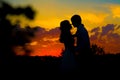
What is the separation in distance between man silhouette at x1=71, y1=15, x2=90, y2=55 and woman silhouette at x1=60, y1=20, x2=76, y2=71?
0.89 feet

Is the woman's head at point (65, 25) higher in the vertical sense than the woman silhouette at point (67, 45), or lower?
higher

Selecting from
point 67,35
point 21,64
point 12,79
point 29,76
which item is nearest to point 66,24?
point 67,35

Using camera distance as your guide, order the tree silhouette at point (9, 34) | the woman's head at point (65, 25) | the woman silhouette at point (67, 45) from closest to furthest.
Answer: the woman silhouette at point (67, 45) < the woman's head at point (65, 25) < the tree silhouette at point (9, 34)

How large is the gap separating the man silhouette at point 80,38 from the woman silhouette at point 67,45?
27 centimetres

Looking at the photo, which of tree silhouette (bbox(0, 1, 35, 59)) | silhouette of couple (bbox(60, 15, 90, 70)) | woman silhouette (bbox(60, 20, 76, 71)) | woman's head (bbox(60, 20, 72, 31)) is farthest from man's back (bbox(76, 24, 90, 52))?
tree silhouette (bbox(0, 1, 35, 59))

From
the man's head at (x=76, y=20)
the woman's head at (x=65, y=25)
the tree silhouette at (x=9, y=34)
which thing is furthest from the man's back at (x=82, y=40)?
the tree silhouette at (x=9, y=34)

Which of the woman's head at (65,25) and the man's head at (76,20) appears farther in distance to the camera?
the woman's head at (65,25)

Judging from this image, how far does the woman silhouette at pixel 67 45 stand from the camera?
29.7ft

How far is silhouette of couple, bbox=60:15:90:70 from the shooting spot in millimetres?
8828

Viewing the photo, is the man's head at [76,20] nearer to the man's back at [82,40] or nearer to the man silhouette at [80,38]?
the man silhouette at [80,38]

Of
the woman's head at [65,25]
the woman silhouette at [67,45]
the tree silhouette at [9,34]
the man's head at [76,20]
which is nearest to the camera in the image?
the man's head at [76,20]

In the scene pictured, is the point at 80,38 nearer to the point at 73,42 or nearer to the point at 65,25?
the point at 73,42

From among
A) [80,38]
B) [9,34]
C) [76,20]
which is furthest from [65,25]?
[9,34]

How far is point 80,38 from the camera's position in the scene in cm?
887
